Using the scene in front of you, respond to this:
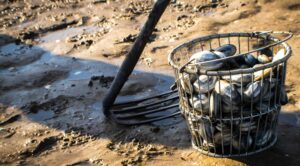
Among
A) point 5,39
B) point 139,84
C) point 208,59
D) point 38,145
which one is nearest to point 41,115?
point 38,145

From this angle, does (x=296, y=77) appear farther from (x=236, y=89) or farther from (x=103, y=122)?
(x=103, y=122)

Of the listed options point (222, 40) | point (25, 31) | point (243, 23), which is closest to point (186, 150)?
point (222, 40)

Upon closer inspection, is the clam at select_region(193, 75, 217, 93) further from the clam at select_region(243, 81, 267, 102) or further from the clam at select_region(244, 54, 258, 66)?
the clam at select_region(244, 54, 258, 66)

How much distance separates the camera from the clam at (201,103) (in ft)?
11.4

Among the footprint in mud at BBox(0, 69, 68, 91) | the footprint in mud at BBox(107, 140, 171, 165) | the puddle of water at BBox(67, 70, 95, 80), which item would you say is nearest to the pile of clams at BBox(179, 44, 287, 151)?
the footprint in mud at BBox(107, 140, 171, 165)

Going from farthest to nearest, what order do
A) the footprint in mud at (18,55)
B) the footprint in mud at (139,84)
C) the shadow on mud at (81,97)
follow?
the footprint in mud at (18,55)
the footprint in mud at (139,84)
the shadow on mud at (81,97)

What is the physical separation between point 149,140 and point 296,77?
1795 millimetres

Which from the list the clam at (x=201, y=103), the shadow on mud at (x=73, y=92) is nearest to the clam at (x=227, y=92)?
the clam at (x=201, y=103)

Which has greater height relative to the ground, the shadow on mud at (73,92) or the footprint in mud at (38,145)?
the shadow on mud at (73,92)

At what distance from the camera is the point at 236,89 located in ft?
11.1

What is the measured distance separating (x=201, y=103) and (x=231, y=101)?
9.2 inches

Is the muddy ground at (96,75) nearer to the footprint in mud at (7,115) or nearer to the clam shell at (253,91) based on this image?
the footprint in mud at (7,115)

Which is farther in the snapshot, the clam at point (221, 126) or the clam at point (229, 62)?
the clam at point (229, 62)

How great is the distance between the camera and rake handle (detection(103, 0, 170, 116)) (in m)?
4.08
